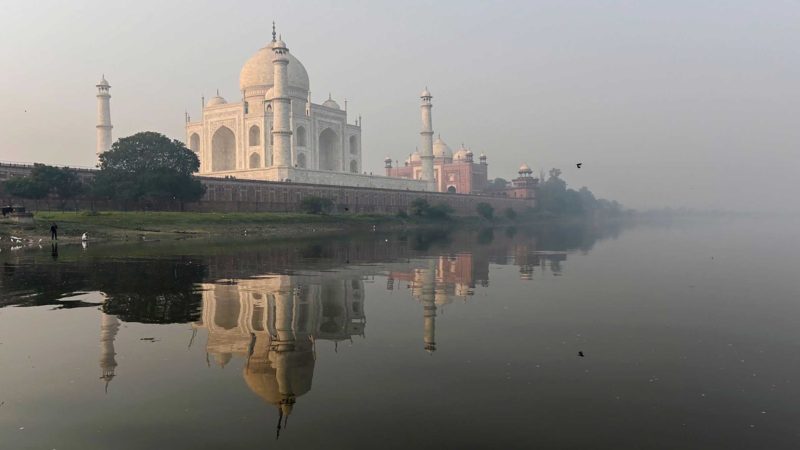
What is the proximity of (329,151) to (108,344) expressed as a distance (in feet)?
255

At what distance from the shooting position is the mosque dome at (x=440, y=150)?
116500mm

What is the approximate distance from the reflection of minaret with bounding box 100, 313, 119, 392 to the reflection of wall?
1358 millimetres

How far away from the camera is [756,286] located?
16.7m

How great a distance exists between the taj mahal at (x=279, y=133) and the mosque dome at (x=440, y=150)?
2626cm

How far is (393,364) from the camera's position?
8.30 m

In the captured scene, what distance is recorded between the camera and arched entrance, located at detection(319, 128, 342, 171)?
8488 centimetres

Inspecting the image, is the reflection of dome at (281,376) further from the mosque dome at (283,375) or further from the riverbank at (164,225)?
the riverbank at (164,225)

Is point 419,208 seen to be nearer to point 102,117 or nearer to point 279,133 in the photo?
point 279,133

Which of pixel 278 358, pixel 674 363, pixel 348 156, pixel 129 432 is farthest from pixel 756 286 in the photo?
pixel 348 156

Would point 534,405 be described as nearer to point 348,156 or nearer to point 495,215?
point 348,156

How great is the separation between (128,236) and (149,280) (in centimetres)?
2350

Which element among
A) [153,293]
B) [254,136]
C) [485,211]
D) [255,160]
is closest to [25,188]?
[255,160]

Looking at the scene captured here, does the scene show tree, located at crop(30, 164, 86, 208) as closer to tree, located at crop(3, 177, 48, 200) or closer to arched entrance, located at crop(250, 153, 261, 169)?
tree, located at crop(3, 177, 48, 200)

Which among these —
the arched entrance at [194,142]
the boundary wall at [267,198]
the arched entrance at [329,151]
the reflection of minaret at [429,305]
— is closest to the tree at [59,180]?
the boundary wall at [267,198]
